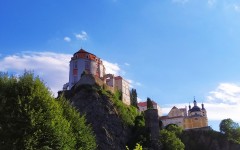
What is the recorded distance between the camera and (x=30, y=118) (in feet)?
101

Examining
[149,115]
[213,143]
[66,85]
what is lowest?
[213,143]

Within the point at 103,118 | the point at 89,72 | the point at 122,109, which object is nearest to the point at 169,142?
the point at 122,109

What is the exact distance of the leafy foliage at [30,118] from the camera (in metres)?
30.2

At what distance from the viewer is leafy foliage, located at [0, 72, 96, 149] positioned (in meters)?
30.2

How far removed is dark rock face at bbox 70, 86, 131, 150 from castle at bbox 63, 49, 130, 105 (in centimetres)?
1231

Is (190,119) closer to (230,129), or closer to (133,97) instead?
(230,129)

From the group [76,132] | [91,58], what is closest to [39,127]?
[76,132]

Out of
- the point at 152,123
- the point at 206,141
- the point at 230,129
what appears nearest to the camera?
the point at 152,123

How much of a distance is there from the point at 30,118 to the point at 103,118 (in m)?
44.5

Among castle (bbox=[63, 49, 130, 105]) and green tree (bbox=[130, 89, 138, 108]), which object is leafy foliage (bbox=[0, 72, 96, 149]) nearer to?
castle (bbox=[63, 49, 130, 105])

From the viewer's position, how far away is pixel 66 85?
10025cm

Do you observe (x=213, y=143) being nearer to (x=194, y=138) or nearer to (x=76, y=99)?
(x=194, y=138)

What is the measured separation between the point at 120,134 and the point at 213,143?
3779cm

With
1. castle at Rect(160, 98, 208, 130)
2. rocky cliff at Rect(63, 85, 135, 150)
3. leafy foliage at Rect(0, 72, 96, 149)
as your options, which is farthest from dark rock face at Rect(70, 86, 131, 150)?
castle at Rect(160, 98, 208, 130)
